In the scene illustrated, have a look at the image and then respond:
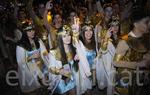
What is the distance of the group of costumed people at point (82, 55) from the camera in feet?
14.3

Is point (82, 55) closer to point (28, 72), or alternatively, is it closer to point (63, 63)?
point (63, 63)

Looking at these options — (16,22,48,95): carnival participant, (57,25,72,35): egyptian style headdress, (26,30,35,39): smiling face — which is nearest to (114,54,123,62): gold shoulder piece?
(57,25,72,35): egyptian style headdress

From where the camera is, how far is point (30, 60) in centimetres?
439

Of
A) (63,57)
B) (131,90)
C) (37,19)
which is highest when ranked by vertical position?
(37,19)

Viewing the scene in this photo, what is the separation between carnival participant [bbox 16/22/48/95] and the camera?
4344 mm

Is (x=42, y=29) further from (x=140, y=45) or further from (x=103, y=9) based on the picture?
(x=140, y=45)

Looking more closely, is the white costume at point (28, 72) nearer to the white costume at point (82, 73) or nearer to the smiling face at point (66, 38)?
the smiling face at point (66, 38)

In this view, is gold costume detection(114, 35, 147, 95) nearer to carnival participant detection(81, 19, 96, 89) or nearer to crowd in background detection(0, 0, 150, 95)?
crowd in background detection(0, 0, 150, 95)

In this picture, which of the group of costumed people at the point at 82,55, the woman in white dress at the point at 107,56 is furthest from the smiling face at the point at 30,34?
the woman in white dress at the point at 107,56

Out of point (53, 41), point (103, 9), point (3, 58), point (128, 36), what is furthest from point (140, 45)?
point (3, 58)

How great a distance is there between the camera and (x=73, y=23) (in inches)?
172

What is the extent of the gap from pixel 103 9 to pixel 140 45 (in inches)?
15.5

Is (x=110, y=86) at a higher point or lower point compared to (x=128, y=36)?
lower

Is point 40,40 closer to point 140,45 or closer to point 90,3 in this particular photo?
point 90,3
